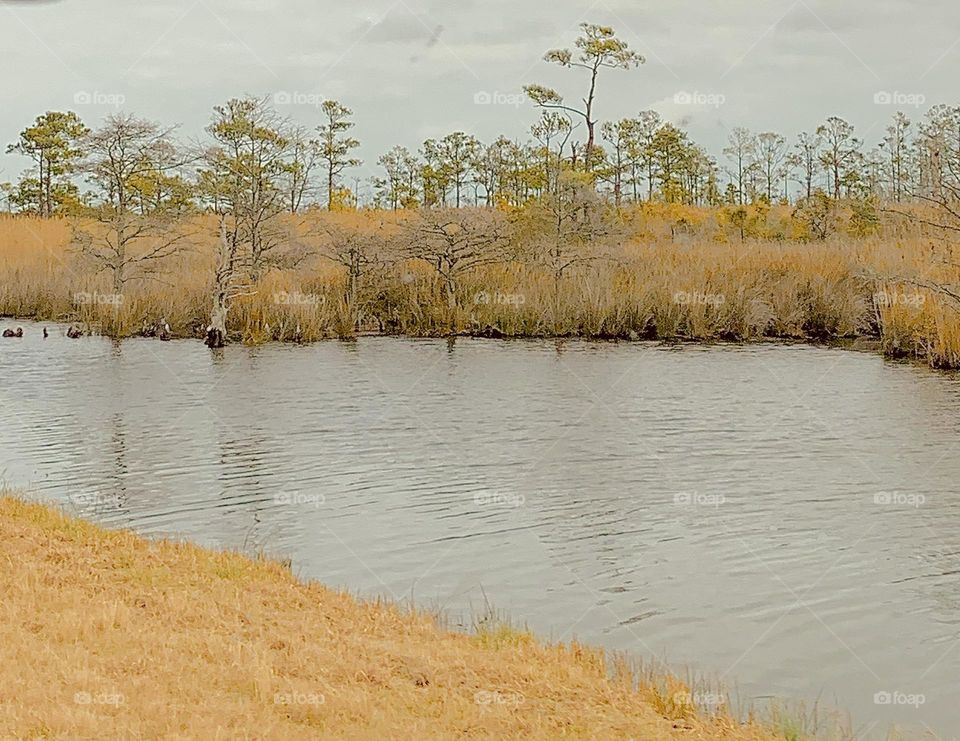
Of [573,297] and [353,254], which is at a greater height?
[353,254]

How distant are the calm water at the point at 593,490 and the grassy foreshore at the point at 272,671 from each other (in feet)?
3.59

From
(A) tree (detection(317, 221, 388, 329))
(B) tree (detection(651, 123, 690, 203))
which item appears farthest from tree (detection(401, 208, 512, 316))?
(B) tree (detection(651, 123, 690, 203))

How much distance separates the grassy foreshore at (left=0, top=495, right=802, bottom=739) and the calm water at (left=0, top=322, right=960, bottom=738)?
109cm

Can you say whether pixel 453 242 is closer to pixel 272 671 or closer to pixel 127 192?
pixel 127 192

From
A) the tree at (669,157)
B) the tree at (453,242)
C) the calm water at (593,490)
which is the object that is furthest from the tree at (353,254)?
the tree at (669,157)

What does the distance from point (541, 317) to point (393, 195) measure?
23.4 metres

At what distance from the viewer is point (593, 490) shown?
40.1 ft

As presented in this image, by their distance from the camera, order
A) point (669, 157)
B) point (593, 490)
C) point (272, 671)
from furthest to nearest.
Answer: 1. point (669, 157)
2. point (593, 490)
3. point (272, 671)

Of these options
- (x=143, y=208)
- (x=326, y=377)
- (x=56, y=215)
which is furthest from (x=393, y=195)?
(x=326, y=377)

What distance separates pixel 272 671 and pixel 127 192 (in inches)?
970

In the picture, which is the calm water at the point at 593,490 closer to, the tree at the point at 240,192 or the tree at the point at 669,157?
the tree at the point at 240,192

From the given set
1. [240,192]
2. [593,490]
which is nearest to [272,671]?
[593,490]

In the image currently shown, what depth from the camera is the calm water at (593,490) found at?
8.07 meters

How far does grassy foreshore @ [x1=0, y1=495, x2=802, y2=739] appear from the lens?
536 centimetres
